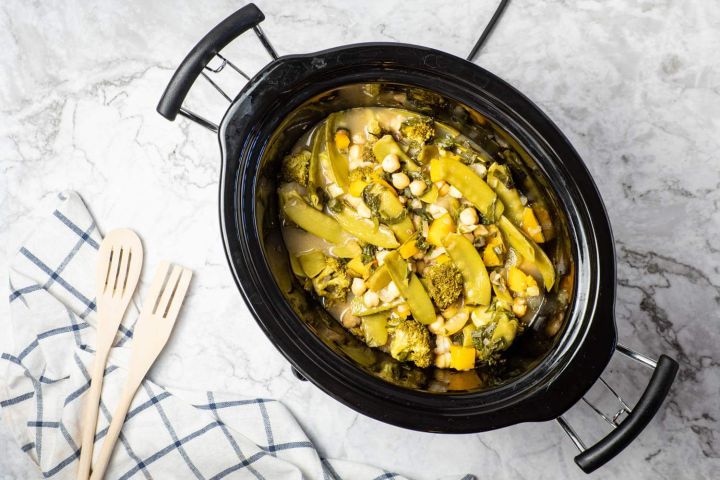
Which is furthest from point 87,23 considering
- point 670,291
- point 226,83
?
point 670,291

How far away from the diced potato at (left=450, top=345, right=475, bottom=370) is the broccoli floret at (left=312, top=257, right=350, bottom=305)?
0.38 metres

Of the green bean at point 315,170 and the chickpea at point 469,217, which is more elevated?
the green bean at point 315,170

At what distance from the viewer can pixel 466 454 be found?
7.12ft

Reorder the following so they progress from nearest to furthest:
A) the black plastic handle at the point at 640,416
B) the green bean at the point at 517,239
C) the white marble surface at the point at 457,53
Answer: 1. the black plastic handle at the point at 640,416
2. the green bean at the point at 517,239
3. the white marble surface at the point at 457,53

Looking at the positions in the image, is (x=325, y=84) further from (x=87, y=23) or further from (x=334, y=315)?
(x=87, y=23)

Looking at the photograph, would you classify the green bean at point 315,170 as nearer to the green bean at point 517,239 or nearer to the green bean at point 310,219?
the green bean at point 310,219

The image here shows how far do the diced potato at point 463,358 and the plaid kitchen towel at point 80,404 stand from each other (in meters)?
0.50

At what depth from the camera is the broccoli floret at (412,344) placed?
1910 mm

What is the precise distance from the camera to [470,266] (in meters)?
1.91

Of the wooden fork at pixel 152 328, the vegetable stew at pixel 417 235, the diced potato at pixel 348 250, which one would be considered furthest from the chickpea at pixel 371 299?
the wooden fork at pixel 152 328

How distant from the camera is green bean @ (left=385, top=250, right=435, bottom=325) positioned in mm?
1914

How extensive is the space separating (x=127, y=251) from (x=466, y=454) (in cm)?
133

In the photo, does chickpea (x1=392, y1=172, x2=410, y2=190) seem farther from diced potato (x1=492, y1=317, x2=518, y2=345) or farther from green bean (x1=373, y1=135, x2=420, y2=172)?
diced potato (x1=492, y1=317, x2=518, y2=345)

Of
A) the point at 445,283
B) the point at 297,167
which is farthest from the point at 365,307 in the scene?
the point at 297,167
